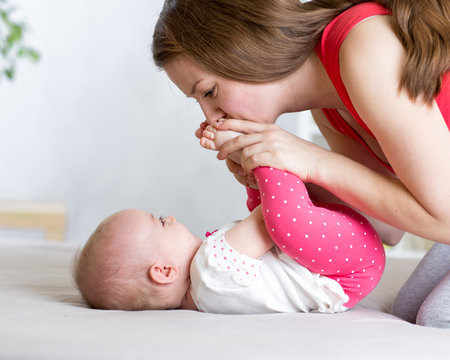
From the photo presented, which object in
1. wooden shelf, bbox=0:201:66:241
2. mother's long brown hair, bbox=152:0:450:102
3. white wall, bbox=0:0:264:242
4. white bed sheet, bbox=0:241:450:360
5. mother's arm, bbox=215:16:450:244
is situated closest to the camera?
white bed sheet, bbox=0:241:450:360

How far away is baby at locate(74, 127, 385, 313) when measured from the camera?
1179 mm

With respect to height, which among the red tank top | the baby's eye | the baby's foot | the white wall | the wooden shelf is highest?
the red tank top

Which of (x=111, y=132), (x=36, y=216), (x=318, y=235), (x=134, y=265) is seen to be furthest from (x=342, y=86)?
(x=111, y=132)

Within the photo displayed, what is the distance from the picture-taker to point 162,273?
123cm

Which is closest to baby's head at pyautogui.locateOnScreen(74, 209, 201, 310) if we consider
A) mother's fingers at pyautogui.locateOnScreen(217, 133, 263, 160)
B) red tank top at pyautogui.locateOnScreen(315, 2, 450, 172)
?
mother's fingers at pyautogui.locateOnScreen(217, 133, 263, 160)

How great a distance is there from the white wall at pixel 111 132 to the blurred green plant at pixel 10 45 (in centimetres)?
20

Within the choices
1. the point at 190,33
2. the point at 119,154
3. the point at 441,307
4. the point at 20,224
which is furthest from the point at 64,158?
the point at 441,307

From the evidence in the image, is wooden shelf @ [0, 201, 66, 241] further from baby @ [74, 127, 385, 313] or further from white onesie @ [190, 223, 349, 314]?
white onesie @ [190, 223, 349, 314]

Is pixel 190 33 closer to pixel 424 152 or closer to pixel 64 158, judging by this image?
pixel 424 152

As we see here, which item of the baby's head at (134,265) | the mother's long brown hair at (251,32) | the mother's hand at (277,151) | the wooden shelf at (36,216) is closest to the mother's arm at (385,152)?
the mother's hand at (277,151)

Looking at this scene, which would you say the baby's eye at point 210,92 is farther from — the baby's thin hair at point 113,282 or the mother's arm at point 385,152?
the baby's thin hair at point 113,282

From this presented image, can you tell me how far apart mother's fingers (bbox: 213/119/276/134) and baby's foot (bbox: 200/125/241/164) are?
0.01m

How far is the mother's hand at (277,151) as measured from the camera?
1231 mm

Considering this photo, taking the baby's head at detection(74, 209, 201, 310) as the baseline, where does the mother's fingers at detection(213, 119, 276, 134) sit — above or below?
above
